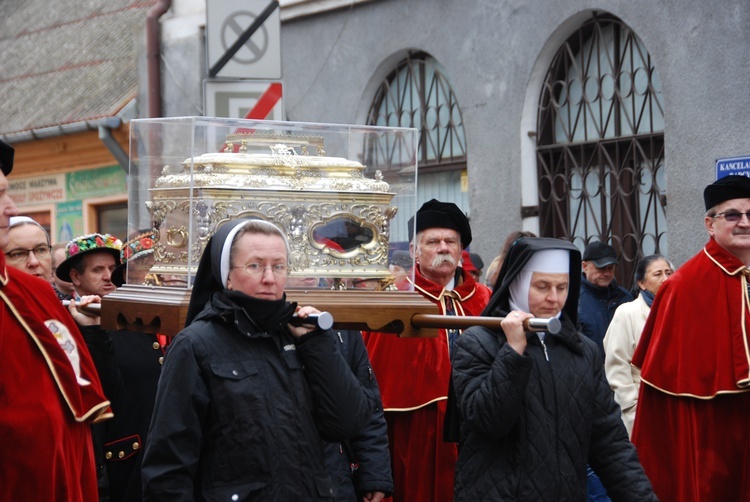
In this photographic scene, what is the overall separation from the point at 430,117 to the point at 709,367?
7.40m

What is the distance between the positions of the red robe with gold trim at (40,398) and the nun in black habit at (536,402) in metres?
1.42

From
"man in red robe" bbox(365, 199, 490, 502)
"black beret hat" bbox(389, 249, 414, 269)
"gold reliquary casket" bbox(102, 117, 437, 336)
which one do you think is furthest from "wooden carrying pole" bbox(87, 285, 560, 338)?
"man in red robe" bbox(365, 199, 490, 502)

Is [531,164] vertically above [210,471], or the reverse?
[531,164]

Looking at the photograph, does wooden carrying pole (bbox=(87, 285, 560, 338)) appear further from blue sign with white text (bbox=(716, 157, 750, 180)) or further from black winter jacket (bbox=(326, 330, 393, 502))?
blue sign with white text (bbox=(716, 157, 750, 180))

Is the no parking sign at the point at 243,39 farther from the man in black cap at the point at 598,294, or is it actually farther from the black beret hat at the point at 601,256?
the black beret hat at the point at 601,256

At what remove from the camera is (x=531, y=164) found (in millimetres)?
12711

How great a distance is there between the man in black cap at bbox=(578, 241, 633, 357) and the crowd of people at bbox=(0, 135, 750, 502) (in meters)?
1.87

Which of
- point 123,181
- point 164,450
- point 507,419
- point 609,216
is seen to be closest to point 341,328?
point 507,419

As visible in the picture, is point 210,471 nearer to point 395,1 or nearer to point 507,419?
point 507,419

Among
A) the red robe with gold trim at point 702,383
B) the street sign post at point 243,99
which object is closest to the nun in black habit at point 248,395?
the red robe with gold trim at point 702,383

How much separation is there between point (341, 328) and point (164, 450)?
1.01m

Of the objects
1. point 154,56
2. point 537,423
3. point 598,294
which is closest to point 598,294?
point 598,294

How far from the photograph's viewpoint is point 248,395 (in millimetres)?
4254

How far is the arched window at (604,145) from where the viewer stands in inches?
455
